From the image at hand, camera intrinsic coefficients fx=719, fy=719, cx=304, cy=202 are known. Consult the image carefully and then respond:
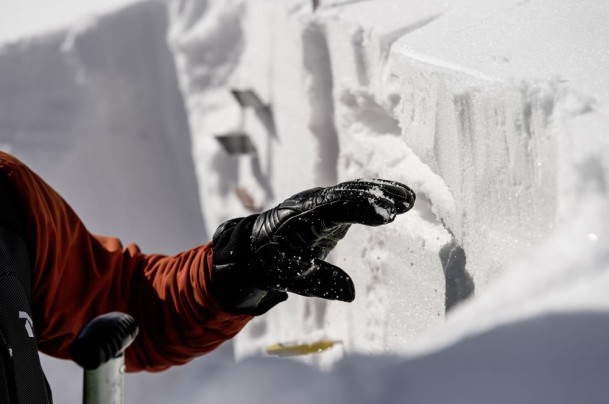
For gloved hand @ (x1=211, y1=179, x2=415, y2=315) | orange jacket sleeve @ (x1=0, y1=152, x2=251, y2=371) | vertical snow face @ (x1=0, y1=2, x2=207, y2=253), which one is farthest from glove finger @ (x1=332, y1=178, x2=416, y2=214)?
vertical snow face @ (x1=0, y1=2, x2=207, y2=253)

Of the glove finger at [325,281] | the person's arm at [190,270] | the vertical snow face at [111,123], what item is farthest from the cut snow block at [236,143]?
the glove finger at [325,281]

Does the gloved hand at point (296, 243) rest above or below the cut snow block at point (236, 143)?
above

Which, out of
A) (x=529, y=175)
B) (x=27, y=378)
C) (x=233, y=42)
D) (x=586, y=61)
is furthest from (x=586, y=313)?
(x=233, y=42)

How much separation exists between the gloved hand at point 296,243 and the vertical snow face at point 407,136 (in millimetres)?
160

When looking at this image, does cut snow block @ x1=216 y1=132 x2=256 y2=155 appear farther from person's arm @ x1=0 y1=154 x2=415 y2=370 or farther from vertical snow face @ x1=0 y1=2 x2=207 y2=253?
person's arm @ x1=0 y1=154 x2=415 y2=370

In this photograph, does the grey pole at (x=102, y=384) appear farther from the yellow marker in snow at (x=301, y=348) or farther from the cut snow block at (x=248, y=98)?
the cut snow block at (x=248, y=98)

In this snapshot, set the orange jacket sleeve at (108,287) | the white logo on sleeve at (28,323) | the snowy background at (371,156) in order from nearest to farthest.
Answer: the snowy background at (371,156)
the white logo on sleeve at (28,323)
the orange jacket sleeve at (108,287)

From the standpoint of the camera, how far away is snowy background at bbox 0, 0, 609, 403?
0.52 metres

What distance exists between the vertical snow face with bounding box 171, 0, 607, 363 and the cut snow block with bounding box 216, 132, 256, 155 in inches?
1.1

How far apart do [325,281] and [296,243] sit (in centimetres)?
8

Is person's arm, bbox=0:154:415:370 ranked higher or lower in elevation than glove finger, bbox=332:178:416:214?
lower

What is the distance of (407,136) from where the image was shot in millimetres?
1324

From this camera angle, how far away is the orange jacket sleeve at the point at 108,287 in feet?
4.08

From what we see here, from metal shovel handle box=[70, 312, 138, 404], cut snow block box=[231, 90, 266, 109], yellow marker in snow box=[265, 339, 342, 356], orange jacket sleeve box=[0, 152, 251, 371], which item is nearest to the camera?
metal shovel handle box=[70, 312, 138, 404]
